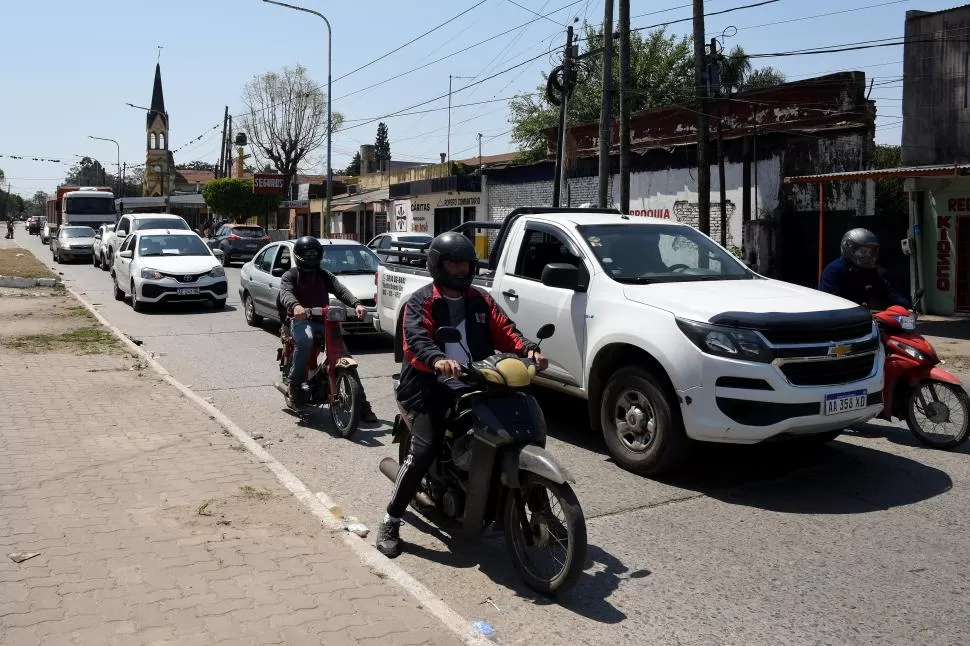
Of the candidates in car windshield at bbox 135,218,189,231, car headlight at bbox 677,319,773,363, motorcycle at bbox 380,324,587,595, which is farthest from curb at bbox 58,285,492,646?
car windshield at bbox 135,218,189,231

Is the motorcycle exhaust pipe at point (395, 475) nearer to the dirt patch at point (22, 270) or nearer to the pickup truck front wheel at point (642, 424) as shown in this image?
the pickup truck front wheel at point (642, 424)

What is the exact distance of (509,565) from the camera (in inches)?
192

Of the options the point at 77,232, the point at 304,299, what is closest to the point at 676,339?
the point at 304,299

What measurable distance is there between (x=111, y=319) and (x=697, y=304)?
43.7ft

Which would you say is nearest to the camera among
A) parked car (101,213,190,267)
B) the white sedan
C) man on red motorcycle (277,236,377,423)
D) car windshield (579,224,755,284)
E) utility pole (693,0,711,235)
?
car windshield (579,224,755,284)

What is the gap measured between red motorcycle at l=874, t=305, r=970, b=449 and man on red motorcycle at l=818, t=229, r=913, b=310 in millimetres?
299

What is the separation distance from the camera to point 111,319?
16.5 metres

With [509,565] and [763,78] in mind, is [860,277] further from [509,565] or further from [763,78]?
[763,78]

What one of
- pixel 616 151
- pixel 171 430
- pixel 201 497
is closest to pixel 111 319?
pixel 171 430

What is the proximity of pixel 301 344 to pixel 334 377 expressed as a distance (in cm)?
53

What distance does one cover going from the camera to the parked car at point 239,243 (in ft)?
116

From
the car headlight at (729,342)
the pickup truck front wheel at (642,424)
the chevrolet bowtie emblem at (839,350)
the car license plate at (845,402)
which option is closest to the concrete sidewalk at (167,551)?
the pickup truck front wheel at (642,424)

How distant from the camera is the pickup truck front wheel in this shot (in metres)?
6.10

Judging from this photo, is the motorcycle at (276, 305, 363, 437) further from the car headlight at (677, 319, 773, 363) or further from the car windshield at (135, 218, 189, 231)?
the car windshield at (135, 218, 189, 231)
